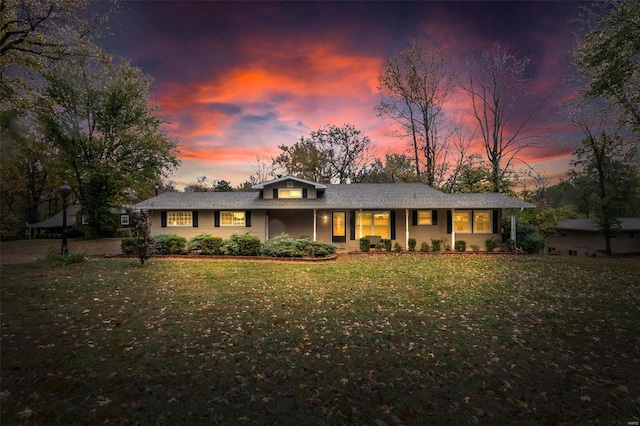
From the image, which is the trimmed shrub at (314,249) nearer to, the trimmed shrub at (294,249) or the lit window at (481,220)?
the trimmed shrub at (294,249)

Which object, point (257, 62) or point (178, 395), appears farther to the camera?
point (257, 62)

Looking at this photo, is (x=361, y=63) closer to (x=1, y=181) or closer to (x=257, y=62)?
(x=257, y=62)

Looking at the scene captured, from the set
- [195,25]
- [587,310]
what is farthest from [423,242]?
[195,25]

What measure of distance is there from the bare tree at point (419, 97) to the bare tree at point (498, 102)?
240 cm

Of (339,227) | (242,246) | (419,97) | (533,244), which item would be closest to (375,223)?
(339,227)

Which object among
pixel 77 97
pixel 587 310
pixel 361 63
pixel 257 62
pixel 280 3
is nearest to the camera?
pixel 587 310

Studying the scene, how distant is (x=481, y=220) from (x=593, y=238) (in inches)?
523

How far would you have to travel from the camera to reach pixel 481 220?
688 inches

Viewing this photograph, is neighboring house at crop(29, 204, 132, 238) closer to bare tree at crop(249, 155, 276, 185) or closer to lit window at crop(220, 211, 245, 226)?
bare tree at crop(249, 155, 276, 185)

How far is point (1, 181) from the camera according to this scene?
25.3 m

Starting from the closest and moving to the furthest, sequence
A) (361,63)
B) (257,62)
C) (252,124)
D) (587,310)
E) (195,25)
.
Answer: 1. (587,310)
2. (195,25)
3. (257,62)
4. (361,63)
5. (252,124)

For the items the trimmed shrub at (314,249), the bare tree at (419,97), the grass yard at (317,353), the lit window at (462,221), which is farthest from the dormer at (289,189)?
the bare tree at (419,97)

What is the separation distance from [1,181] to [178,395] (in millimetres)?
35352

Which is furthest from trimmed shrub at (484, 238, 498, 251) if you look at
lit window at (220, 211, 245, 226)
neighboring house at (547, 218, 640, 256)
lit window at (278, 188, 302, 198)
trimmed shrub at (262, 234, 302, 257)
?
lit window at (220, 211, 245, 226)
